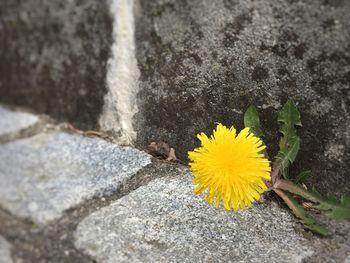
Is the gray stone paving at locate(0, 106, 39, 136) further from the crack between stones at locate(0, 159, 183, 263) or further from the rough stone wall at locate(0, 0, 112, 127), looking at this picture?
the crack between stones at locate(0, 159, 183, 263)

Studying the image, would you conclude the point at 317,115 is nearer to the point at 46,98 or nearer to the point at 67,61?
the point at 67,61

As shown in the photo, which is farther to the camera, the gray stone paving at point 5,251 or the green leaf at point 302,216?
the gray stone paving at point 5,251

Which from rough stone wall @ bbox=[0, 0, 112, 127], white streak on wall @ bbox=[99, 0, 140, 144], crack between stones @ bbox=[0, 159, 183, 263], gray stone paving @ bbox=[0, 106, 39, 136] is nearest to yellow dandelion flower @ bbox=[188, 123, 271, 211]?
crack between stones @ bbox=[0, 159, 183, 263]

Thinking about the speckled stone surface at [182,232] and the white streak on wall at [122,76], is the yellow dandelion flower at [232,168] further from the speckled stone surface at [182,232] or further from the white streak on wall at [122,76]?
the white streak on wall at [122,76]

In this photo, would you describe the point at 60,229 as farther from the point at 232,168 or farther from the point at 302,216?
the point at 302,216

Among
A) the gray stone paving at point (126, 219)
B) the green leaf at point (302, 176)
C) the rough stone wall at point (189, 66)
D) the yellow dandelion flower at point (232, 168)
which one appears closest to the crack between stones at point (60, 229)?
the gray stone paving at point (126, 219)

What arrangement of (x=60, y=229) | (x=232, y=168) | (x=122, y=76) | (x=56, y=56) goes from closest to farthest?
(x=232, y=168) → (x=60, y=229) → (x=122, y=76) → (x=56, y=56)

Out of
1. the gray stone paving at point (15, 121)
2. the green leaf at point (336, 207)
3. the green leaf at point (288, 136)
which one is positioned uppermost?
the green leaf at point (288, 136)

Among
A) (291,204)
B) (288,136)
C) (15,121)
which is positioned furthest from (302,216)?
(15,121)
